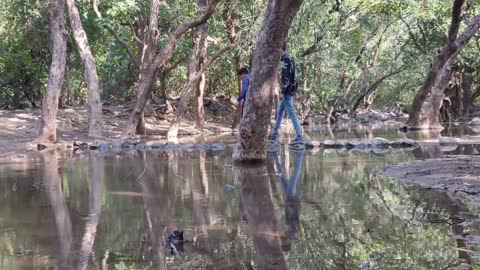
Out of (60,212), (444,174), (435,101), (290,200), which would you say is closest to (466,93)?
(435,101)

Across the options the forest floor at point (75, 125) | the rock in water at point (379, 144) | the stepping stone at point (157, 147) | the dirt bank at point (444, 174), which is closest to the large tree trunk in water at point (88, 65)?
the forest floor at point (75, 125)

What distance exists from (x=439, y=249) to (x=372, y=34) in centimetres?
3325

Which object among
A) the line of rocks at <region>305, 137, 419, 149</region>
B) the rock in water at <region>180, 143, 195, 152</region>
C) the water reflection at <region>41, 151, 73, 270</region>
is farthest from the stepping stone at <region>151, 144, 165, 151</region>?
the water reflection at <region>41, 151, 73, 270</region>

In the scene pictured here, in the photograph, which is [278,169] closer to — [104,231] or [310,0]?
[104,231]

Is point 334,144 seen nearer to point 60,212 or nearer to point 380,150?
point 380,150

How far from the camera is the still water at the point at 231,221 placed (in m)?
3.63

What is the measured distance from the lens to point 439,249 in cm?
371

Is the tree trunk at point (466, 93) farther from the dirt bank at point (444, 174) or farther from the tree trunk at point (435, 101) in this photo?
the dirt bank at point (444, 174)

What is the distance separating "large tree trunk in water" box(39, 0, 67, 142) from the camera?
618 inches

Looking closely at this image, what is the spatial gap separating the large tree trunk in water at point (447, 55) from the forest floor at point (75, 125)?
8.01 metres

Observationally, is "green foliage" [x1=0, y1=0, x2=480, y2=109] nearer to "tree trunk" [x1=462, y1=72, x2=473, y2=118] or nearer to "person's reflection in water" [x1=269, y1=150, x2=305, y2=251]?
"tree trunk" [x1=462, y1=72, x2=473, y2=118]

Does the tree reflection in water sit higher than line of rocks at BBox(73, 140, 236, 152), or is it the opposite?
line of rocks at BBox(73, 140, 236, 152)

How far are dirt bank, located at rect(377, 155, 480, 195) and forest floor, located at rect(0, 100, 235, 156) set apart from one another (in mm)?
9375

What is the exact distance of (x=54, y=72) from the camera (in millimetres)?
16031
